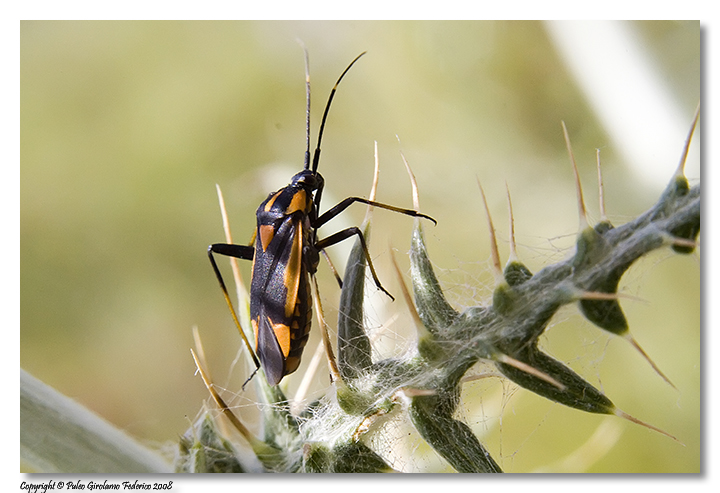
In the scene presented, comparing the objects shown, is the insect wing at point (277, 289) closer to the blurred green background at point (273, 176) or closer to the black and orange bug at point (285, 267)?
the black and orange bug at point (285, 267)

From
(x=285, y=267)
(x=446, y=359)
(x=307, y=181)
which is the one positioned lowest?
(x=446, y=359)

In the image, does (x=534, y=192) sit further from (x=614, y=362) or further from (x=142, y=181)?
(x=142, y=181)

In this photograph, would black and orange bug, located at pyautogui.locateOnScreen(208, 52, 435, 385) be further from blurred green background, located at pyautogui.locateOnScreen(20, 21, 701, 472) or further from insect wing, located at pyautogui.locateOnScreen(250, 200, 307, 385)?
blurred green background, located at pyautogui.locateOnScreen(20, 21, 701, 472)

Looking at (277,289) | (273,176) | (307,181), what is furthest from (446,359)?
(273,176)

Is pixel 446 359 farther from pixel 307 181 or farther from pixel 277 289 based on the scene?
pixel 307 181

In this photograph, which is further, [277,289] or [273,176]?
[273,176]

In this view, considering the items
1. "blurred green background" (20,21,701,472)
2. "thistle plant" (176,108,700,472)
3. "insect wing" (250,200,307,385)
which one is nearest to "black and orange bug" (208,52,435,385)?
"insect wing" (250,200,307,385)
